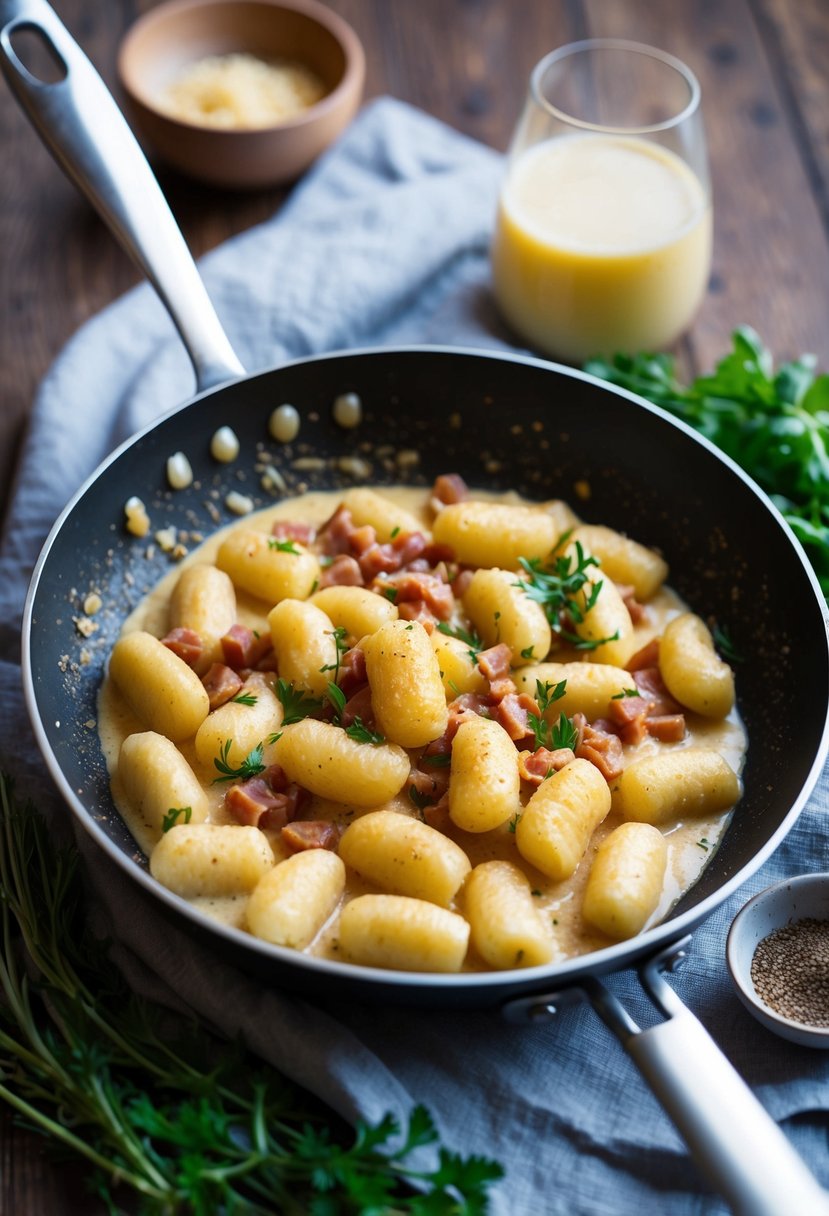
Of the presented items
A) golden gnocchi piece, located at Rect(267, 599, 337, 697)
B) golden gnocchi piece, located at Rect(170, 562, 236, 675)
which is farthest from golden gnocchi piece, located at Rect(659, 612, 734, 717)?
golden gnocchi piece, located at Rect(170, 562, 236, 675)

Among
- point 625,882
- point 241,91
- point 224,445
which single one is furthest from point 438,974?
point 241,91

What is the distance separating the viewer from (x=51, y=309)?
3451 millimetres

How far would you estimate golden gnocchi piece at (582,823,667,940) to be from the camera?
2.01 m

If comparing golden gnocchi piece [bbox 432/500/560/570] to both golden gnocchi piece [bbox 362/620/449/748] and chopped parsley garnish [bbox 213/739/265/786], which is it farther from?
chopped parsley garnish [bbox 213/739/265/786]

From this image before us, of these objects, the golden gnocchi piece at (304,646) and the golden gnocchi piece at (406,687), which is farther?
the golden gnocchi piece at (304,646)

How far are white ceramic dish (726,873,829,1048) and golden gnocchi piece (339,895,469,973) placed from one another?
479 mm

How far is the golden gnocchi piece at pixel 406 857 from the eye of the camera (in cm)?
202

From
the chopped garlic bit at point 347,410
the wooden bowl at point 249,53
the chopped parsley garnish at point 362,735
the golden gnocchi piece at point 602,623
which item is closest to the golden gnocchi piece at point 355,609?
the chopped parsley garnish at point 362,735

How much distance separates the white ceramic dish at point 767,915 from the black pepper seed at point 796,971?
0.04 feet

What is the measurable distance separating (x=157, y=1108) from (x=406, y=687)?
2.56 feet

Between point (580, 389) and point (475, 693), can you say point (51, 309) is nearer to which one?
point (580, 389)

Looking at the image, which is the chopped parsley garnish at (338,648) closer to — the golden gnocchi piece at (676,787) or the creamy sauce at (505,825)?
the creamy sauce at (505,825)

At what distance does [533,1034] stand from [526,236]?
197cm

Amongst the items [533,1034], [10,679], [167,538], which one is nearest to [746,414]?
[167,538]
